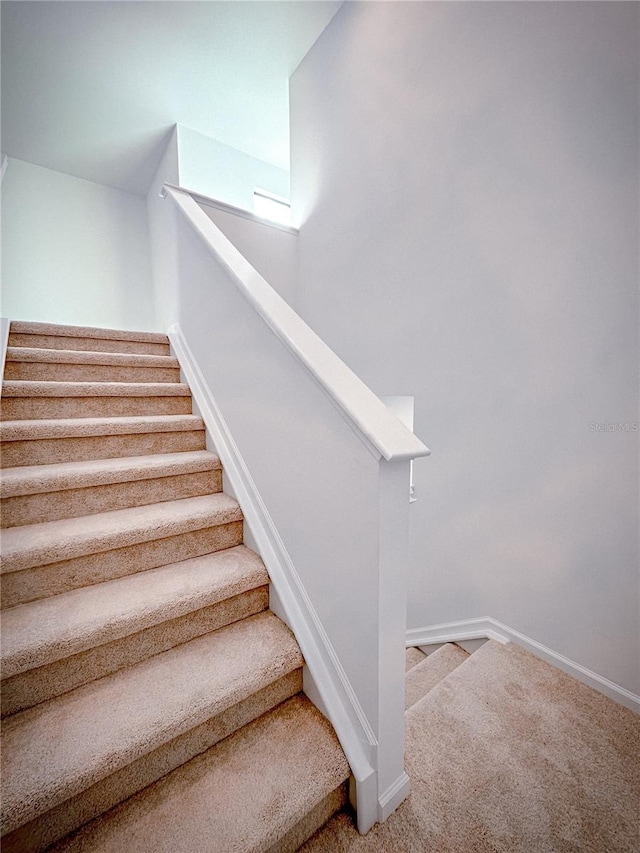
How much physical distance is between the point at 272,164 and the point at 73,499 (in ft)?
15.6

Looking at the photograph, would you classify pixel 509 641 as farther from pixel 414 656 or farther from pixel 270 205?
pixel 270 205

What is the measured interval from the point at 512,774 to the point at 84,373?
249cm

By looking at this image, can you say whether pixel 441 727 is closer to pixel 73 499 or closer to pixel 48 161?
pixel 73 499

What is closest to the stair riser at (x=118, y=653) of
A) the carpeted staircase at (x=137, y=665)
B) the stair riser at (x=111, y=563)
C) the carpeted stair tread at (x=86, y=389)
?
the carpeted staircase at (x=137, y=665)

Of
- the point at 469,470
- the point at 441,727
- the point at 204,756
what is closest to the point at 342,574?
the point at 204,756

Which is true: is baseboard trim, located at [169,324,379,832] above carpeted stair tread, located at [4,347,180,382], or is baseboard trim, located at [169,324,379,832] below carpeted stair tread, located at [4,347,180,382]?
below

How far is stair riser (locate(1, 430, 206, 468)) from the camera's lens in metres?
1.41

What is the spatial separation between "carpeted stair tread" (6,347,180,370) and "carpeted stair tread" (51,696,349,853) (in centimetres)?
184

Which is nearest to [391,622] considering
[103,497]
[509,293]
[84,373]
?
[103,497]

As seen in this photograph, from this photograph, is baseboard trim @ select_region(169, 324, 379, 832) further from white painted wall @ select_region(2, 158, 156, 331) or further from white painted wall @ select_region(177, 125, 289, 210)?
white painted wall @ select_region(2, 158, 156, 331)

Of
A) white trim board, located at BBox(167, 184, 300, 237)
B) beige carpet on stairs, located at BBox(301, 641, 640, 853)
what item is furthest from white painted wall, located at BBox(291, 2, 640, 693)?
A: white trim board, located at BBox(167, 184, 300, 237)

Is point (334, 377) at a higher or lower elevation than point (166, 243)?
lower

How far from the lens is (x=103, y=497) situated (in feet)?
4.53

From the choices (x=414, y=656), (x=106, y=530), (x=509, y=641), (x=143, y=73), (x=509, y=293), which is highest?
(x=143, y=73)
